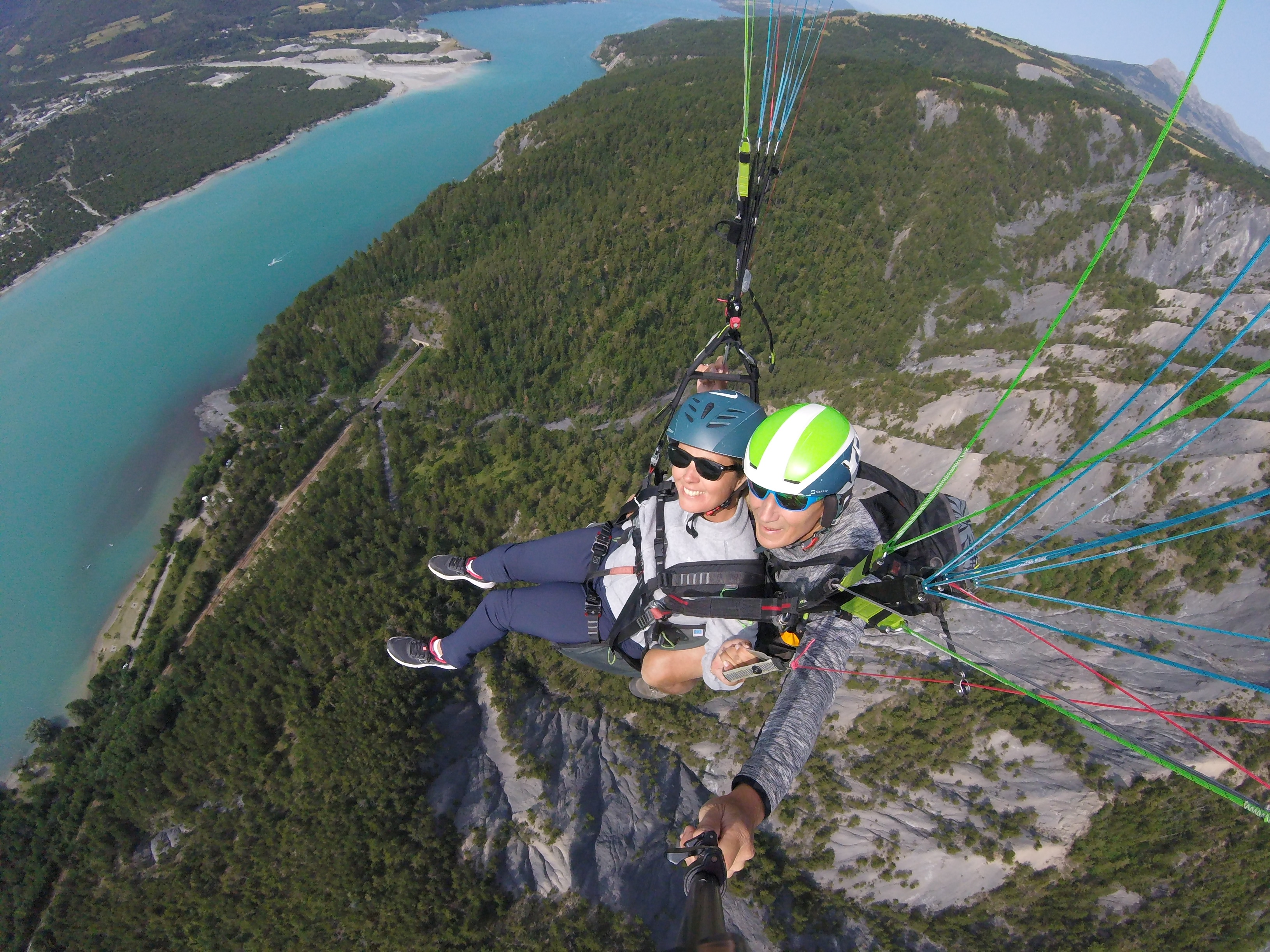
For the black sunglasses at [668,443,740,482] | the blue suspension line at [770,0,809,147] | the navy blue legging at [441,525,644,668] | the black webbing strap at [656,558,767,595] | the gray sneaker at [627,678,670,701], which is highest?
the blue suspension line at [770,0,809,147]

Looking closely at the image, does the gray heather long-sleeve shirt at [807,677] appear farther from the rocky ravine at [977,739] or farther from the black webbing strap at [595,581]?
the rocky ravine at [977,739]

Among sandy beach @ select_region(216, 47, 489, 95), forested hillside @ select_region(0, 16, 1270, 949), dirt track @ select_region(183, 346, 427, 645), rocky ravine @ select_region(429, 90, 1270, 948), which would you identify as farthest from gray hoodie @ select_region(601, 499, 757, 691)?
sandy beach @ select_region(216, 47, 489, 95)

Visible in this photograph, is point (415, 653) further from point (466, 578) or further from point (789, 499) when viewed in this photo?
point (789, 499)

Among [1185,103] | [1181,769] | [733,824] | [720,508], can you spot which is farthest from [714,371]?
[1185,103]

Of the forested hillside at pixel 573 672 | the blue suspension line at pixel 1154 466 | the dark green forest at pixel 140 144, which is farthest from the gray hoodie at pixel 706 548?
the dark green forest at pixel 140 144

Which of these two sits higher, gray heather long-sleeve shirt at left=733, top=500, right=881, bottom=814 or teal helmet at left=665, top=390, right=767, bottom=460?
teal helmet at left=665, top=390, right=767, bottom=460

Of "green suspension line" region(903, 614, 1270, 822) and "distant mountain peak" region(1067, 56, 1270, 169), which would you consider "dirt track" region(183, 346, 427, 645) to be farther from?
"distant mountain peak" region(1067, 56, 1270, 169)

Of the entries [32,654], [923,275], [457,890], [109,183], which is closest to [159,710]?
[32,654]

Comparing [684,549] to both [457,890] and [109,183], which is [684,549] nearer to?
[457,890]
